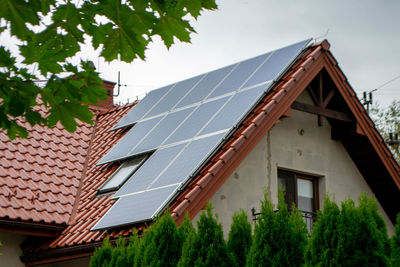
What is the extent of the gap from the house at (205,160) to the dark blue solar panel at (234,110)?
3cm

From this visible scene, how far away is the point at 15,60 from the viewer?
418cm

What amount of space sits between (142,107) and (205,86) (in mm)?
2008

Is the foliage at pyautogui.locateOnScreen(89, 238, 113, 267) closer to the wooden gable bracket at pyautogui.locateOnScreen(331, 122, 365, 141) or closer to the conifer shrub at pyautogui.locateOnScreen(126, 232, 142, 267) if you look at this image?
the conifer shrub at pyautogui.locateOnScreen(126, 232, 142, 267)

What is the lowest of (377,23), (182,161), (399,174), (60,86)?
(60,86)

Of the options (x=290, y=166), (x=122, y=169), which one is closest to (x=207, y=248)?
(x=290, y=166)

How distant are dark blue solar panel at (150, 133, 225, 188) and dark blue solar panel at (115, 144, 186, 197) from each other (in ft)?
0.69

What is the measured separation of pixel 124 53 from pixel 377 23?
75.2 ft

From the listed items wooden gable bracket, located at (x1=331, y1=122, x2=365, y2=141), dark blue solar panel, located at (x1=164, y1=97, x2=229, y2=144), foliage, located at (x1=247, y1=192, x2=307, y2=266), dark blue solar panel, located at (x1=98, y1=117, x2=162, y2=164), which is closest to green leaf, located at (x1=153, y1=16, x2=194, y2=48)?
foliage, located at (x1=247, y1=192, x2=307, y2=266)

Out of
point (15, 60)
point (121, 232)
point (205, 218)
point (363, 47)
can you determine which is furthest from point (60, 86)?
point (363, 47)

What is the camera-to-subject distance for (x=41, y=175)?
42.2 ft

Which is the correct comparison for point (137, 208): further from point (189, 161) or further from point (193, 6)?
point (193, 6)

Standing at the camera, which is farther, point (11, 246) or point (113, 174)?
point (113, 174)

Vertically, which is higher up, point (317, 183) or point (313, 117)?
point (313, 117)

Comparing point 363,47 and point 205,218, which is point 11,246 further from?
point 363,47
